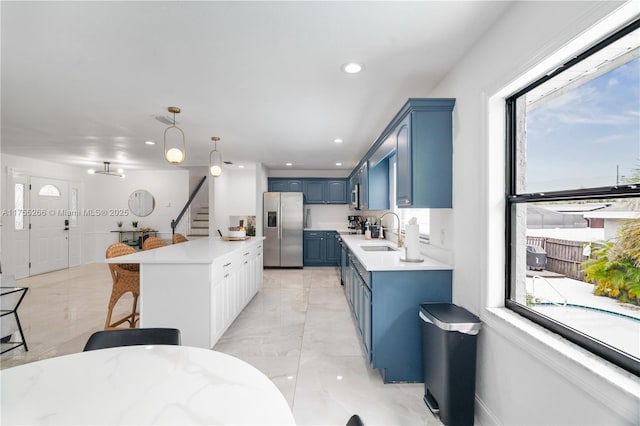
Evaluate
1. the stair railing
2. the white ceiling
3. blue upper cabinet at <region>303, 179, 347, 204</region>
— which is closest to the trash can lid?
the white ceiling

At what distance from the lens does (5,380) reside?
3.11 feet

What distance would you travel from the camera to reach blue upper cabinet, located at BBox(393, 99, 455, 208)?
2.25m

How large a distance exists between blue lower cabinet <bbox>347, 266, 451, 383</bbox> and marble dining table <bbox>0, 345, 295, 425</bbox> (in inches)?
58.0

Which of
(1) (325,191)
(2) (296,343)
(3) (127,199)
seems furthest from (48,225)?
(2) (296,343)

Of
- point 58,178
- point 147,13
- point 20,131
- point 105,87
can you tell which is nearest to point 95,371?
point 147,13

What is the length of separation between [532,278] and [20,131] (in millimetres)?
6288

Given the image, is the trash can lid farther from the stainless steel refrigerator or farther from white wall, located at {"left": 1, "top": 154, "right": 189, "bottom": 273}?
white wall, located at {"left": 1, "top": 154, "right": 189, "bottom": 273}

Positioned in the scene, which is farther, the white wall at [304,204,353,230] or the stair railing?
the white wall at [304,204,353,230]

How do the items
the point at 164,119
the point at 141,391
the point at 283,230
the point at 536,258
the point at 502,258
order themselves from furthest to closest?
the point at 283,230
the point at 164,119
the point at 502,258
the point at 536,258
the point at 141,391

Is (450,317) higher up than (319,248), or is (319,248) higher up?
(450,317)

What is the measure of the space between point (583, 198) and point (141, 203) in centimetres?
921

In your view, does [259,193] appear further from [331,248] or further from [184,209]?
[184,209]

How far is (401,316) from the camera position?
228 centimetres

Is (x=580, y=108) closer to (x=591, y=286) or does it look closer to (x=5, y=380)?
→ (x=591, y=286)
